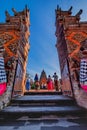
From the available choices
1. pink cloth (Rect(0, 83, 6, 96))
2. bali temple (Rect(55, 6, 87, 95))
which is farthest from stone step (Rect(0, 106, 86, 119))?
bali temple (Rect(55, 6, 87, 95))

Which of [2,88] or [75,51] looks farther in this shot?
[75,51]

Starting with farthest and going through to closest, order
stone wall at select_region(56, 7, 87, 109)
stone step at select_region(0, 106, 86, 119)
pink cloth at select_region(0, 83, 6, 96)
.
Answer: stone wall at select_region(56, 7, 87, 109), pink cloth at select_region(0, 83, 6, 96), stone step at select_region(0, 106, 86, 119)

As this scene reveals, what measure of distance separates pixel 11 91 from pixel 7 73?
2.57 ft

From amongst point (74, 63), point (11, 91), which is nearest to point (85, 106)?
point (74, 63)

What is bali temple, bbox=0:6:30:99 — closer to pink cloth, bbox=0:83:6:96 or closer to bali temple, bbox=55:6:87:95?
pink cloth, bbox=0:83:6:96

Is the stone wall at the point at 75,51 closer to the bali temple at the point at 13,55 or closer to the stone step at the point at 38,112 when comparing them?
the stone step at the point at 38,112

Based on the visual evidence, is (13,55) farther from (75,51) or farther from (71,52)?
(75,51)

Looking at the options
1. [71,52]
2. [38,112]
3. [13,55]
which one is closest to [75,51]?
[71,52]

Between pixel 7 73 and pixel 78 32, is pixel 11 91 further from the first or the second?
pixel 78 32

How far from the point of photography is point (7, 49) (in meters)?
6.79

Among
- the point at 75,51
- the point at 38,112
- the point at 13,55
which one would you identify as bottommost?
the point at 38,112

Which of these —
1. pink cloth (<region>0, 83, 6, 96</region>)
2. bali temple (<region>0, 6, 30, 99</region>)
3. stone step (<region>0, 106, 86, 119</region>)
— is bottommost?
stone step (<region>0, 106, 86, 119</region>)

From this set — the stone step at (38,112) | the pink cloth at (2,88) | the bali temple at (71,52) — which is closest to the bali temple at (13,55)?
the pink cloth at (2,88)

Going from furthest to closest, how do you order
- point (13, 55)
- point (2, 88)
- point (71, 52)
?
point (71, 52)
point (13, 55)
point (2, 88)
